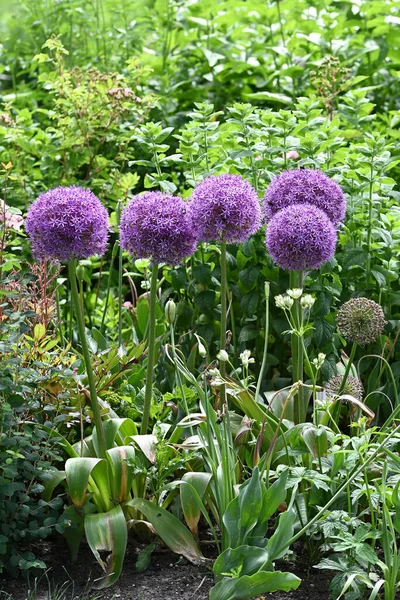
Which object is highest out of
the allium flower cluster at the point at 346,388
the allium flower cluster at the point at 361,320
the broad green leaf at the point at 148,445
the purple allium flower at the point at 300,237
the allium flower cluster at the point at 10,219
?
the purple allium flower at the point at 300,237

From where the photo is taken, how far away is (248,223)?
10.0ft

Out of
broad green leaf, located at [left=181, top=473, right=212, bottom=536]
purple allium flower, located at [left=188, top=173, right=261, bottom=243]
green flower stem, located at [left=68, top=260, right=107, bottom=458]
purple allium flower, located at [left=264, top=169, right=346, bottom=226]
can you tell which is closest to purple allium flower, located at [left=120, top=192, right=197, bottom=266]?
purple allium flower, located at [left=188, top=173, right=261, bottom=243]

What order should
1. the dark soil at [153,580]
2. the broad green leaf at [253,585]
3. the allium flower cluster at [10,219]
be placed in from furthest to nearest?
the allium flower cluster at [10,219] → the dark soil at [153,580] → the broad green leaf at [253,585]

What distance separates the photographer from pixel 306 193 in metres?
3.20

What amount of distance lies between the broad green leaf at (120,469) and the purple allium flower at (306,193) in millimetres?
997

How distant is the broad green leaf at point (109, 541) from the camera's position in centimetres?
294

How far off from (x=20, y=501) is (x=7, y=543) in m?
0.15

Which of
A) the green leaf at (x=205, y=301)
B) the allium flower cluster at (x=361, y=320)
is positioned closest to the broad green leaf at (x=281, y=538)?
the allium flower cluster at (x=361, y=320)

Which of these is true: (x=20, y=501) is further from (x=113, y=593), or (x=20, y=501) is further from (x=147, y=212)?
(x=147, y=212)

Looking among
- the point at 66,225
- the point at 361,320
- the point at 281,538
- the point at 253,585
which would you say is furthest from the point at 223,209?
the point at 253,585

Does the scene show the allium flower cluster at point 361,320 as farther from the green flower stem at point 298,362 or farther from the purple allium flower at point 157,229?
the purple allium flower at point 157,229

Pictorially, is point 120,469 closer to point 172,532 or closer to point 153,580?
point 172,532

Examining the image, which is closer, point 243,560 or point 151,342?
point 243,560

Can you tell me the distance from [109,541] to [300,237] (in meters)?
1.15
